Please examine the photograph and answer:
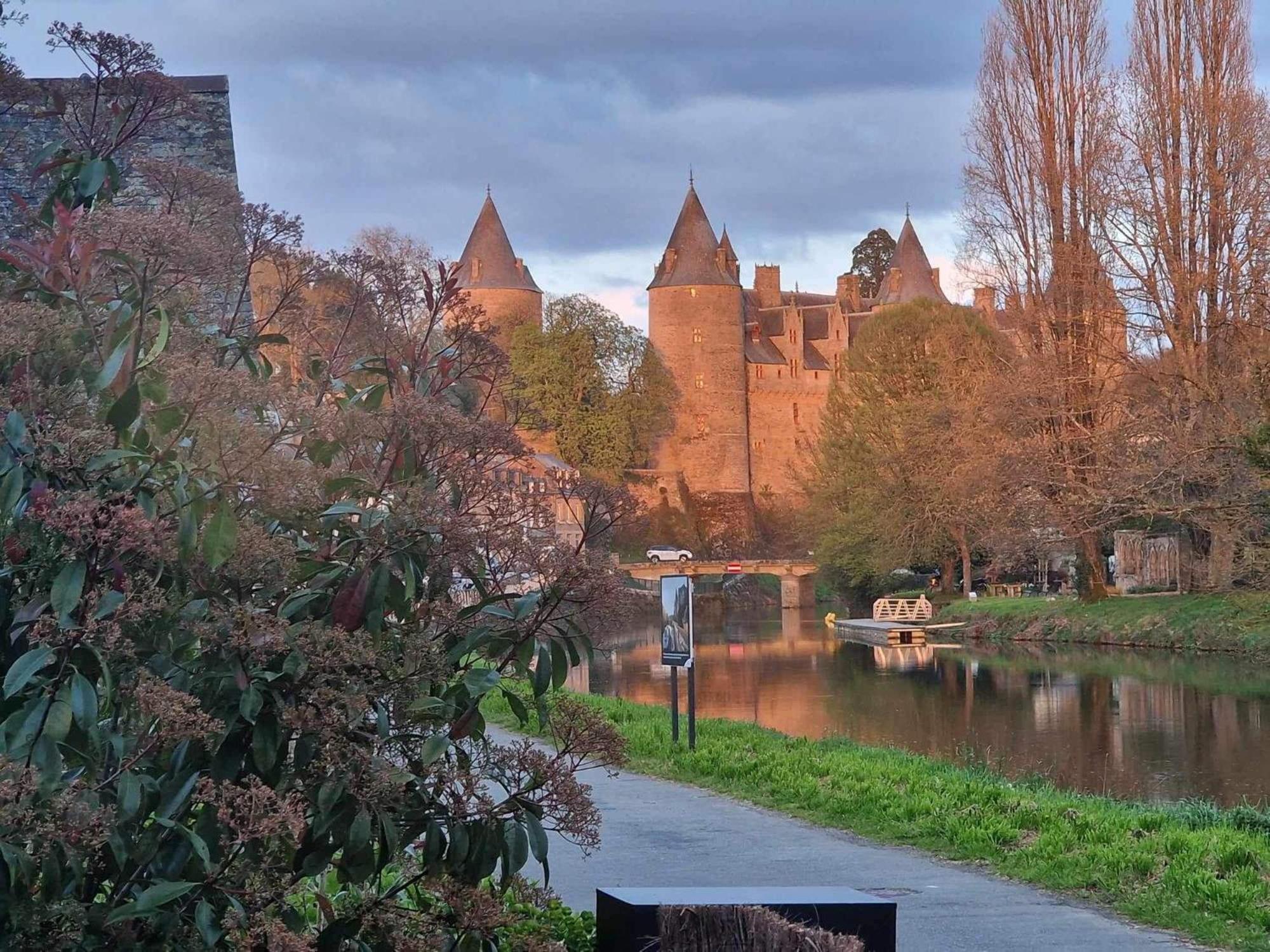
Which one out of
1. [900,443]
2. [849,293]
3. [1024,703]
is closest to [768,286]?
[849,293]

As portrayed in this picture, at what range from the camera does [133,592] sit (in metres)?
3.47

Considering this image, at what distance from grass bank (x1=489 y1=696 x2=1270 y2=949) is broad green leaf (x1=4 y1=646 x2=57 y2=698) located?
202cm

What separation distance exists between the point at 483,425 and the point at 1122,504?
2650 cm

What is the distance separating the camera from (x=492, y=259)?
82.7 metres

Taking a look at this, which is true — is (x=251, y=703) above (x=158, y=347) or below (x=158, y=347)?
below

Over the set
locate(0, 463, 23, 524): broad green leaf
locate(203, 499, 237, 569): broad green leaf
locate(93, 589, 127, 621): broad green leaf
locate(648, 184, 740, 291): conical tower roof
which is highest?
locate(648, 184, 740, 291): conical tower roof

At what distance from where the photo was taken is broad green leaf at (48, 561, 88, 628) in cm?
328

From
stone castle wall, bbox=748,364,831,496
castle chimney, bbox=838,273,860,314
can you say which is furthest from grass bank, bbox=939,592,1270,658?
castle chimney, bbox=838,273,860,314

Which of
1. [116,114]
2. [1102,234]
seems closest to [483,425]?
[116,114]

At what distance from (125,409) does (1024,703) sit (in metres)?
20.2

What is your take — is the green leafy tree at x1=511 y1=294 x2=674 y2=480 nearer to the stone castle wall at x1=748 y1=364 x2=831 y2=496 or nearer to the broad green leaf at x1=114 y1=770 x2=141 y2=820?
the stone castle wall at x1=748 y1=364 x2=831 y2=496

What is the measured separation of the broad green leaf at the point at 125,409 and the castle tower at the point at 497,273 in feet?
253

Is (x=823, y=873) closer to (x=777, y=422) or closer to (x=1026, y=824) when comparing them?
(x=1026, y=824)

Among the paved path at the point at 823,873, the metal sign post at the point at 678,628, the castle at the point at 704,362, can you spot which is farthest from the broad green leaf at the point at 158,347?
the castle at the point at 704,362
